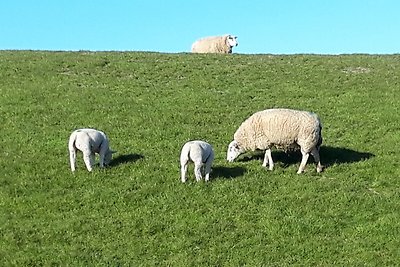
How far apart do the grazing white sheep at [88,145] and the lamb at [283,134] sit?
3957 millimetres

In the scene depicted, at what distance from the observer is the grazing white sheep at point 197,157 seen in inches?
669

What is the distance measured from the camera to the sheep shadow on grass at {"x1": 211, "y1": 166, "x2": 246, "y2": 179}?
60.2 feet

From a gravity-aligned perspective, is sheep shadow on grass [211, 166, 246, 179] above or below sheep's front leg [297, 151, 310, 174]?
below

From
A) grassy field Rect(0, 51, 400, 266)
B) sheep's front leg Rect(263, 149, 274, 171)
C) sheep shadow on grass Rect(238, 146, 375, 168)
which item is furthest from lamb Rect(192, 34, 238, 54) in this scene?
sheep's front leg Rect(263, 149, 274, 171)

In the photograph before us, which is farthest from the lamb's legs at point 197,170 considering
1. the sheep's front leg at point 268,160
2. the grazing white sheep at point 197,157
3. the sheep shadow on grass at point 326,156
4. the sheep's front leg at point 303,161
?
the sheep shadow on grass at point 326,156

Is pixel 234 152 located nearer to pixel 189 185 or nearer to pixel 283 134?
pixel 283 134

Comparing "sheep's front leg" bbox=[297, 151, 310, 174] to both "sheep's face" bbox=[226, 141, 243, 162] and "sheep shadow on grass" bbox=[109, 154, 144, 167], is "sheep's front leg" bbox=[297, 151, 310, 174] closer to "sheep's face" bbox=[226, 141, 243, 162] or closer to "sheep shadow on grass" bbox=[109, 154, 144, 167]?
"sheep's face" bbox=[226, 141, 243, 162]

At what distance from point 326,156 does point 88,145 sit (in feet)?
24.7

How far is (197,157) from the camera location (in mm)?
16922

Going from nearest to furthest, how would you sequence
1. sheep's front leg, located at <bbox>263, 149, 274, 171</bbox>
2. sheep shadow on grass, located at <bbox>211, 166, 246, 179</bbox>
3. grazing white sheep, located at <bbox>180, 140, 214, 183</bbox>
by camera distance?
grazing white sheep, located at <bbox>180, 140, 214, 183</bbox>
sheep shadow on grass, located at <bbox>211, 166, 246, 179</bbox>
sheep's front leg, located at <bbox>263, 149, 274, 171</bbox>

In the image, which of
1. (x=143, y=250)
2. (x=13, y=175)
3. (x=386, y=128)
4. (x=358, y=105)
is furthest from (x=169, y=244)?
(x=358, y=105)

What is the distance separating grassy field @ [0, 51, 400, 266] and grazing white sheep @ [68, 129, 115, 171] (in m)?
0.39

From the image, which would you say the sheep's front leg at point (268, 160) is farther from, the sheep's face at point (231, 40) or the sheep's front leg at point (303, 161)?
the sheep's face at point (231, 40)

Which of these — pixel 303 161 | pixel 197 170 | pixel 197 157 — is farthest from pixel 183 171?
pixel 303 161
